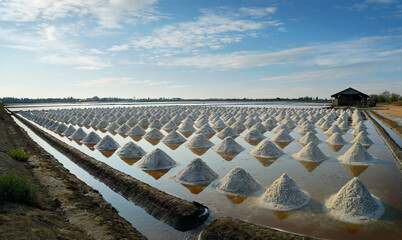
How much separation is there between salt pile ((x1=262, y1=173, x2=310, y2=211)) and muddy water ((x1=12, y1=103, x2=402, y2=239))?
18cm

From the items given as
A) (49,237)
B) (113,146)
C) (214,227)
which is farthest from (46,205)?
(113,146)

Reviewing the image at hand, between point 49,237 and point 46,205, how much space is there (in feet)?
5.53

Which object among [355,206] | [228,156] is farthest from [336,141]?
[355,206]

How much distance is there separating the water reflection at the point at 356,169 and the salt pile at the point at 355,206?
105 inches

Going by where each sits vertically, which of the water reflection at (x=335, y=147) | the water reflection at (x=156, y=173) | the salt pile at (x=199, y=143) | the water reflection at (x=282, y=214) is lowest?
the water reflection at (x=282, y=214)

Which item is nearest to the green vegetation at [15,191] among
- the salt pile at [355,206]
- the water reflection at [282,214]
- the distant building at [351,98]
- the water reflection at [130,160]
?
the water reflection at [282,214]

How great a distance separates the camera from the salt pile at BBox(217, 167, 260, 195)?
6.88 m

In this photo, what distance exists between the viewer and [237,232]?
4559 millimetres

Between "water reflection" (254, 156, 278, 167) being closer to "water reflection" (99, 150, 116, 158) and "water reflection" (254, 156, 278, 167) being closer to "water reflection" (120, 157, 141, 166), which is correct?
"water reflection" (120, 157, 141, 166)

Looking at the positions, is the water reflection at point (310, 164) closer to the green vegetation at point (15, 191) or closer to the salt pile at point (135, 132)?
the green vegetation at point (15, 191)

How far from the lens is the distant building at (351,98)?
40500 mm

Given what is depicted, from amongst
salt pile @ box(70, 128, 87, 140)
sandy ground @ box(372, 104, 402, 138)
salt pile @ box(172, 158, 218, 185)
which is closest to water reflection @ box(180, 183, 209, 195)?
salt pile @ box(172, 158, 218, 185)

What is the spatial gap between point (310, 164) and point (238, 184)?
13.1ft

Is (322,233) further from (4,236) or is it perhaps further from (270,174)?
(4,236)
